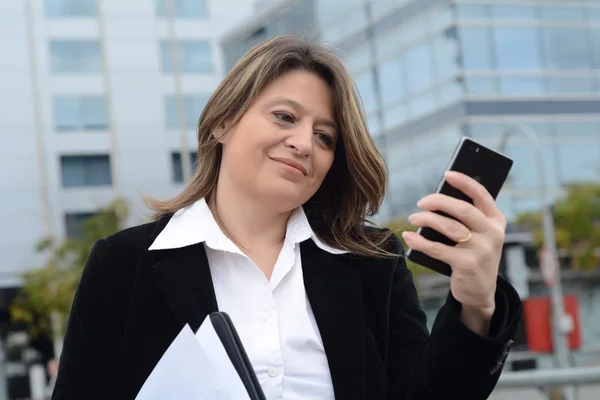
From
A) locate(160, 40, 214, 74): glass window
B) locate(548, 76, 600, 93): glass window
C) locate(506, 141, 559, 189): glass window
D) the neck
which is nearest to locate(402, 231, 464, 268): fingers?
the neck

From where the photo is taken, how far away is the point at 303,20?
35.6 m

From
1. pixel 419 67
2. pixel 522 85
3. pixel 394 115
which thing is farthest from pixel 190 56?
pixel 522 85

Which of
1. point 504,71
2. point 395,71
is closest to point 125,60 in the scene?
point 395,71

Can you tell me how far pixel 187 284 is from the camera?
2.28 metres

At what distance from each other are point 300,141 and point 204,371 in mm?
639

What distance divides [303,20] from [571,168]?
10765 millimetres

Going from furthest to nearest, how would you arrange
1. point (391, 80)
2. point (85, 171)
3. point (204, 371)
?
1. point (85, 171)
2. point (391, 80)
3. point (204, 371)

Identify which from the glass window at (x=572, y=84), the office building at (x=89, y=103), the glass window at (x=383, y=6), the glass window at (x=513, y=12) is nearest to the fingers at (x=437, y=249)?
the glass window at (x=513, y=12)

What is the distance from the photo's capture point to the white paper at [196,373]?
191cm

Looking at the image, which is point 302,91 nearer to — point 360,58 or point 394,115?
point 394,115

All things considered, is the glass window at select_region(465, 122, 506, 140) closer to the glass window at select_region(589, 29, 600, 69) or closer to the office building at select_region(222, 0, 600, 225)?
the office building at select_region(222, 0, 600, 225)

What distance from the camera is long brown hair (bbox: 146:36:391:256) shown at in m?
2.46

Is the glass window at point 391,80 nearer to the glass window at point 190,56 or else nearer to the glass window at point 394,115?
the glass window at point 394,115

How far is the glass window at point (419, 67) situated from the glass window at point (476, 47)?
3.76 ft
